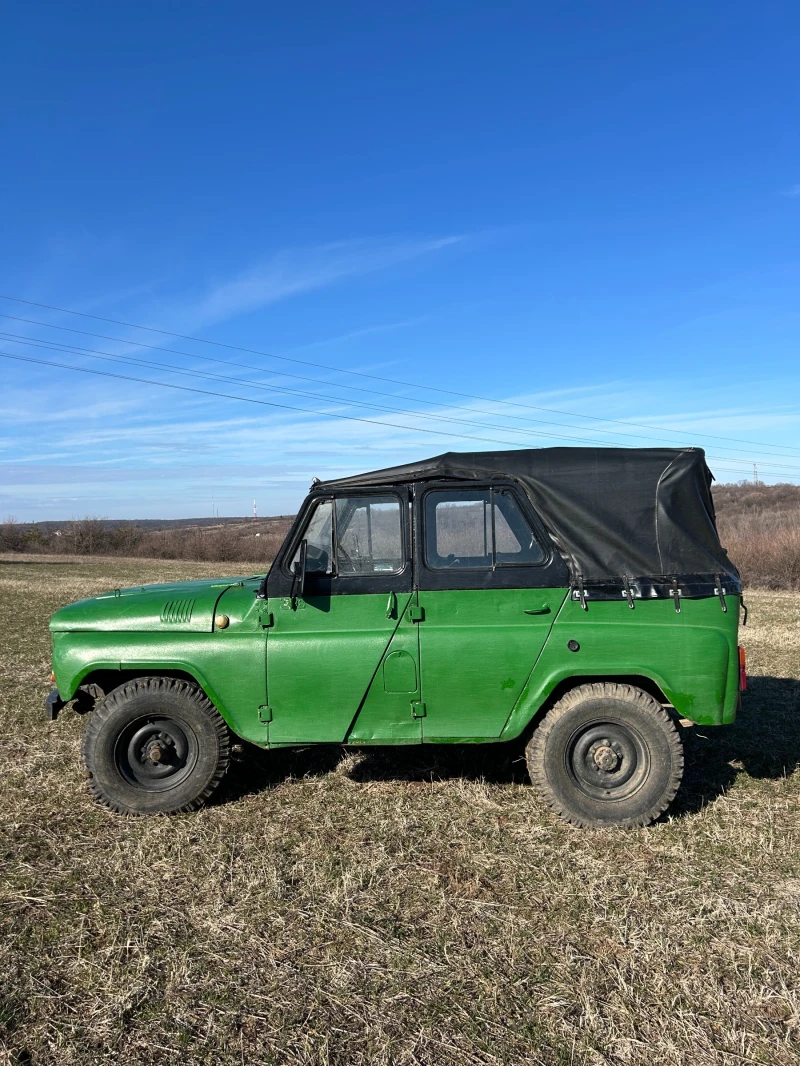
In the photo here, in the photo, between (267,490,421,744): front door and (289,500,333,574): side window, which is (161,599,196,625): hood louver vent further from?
(289,500,333,574): side window

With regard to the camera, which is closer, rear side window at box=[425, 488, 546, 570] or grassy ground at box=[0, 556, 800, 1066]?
grassy ground at box=[0, 556, 800, 1066]

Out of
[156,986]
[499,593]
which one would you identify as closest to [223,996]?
[156,986]

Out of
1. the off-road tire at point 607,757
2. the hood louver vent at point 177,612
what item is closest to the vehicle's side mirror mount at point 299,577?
the hood louver vent at point 177,612

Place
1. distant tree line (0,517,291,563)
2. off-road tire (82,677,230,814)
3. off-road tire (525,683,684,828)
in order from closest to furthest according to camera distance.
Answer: off-road tire (525,683,684,828) → off-road tire (82,677,230,814) → distant tree line (0,517,291,563)

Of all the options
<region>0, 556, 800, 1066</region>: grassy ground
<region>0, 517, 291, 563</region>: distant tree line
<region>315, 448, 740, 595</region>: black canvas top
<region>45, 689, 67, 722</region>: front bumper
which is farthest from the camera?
<region>0, 517, 291, 563</region>: distant tree line

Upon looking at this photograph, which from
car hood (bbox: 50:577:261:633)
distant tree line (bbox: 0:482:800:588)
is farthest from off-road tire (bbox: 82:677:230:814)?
distant tree line (bbox: 0:482:800:588)

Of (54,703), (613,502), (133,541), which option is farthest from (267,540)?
(613,502)

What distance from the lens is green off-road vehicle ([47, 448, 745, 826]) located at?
4.70m

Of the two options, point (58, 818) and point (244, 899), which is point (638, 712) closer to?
point (244, 899)

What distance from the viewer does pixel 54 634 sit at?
16.6 ft

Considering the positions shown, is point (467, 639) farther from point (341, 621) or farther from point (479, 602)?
point (341, 621)

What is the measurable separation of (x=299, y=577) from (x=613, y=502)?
2.08 meters

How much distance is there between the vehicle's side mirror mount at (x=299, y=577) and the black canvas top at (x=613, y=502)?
43 cm

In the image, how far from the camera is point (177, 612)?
497 cm
